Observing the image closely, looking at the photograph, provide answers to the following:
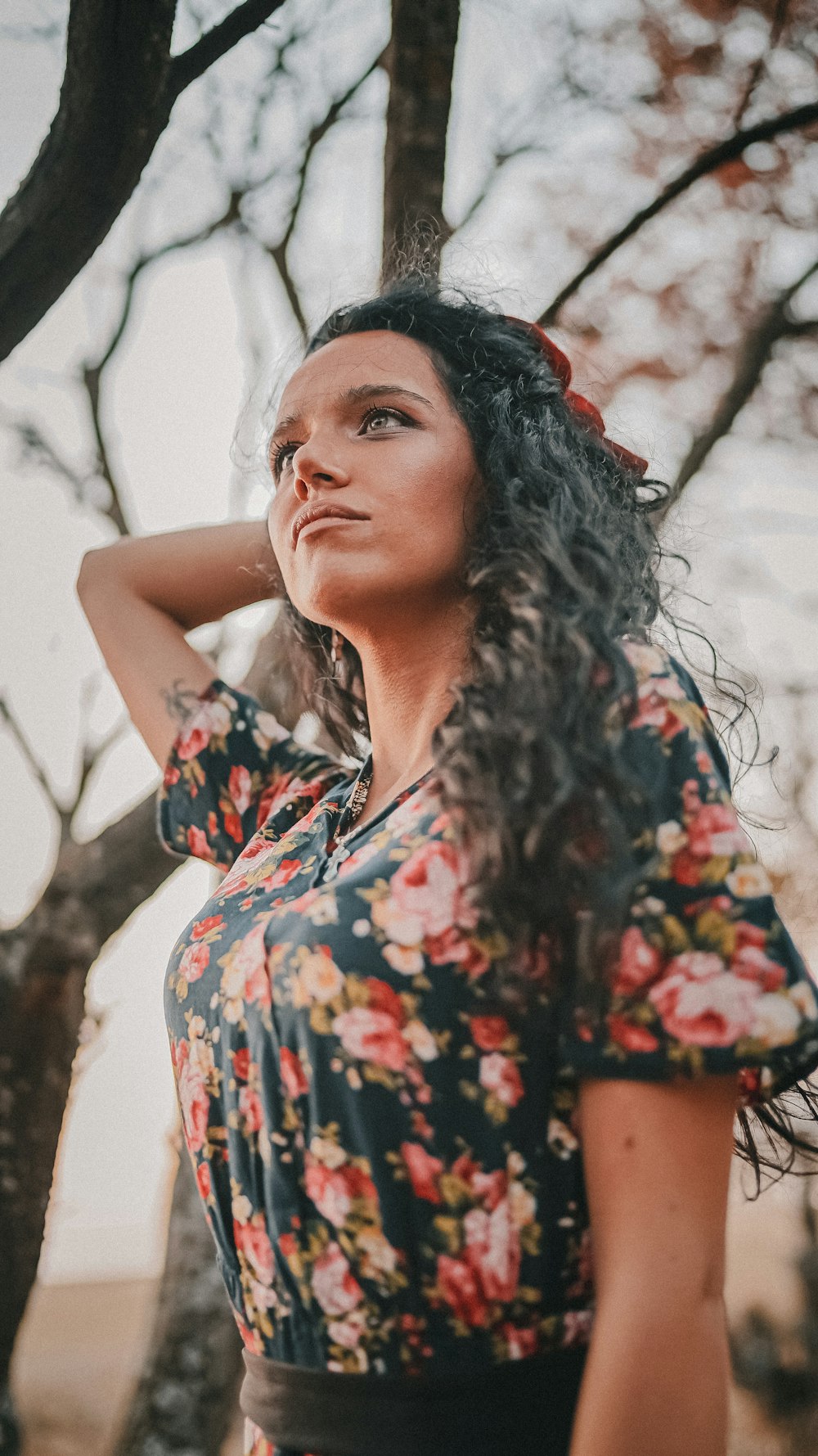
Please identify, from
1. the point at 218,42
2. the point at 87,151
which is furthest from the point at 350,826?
the point at 218,42

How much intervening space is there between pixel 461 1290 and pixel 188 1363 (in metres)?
2.25

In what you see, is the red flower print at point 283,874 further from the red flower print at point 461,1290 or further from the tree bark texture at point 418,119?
the tree bark texture at point 418,119

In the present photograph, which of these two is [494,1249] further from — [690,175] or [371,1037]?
[690,175]

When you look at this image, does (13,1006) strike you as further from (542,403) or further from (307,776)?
(542,403)

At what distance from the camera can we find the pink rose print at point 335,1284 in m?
1.10

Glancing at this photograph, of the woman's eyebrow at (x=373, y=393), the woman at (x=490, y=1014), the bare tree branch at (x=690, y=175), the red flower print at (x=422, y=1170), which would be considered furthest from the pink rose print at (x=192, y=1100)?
the bare tree branch at (x=690, y=175)

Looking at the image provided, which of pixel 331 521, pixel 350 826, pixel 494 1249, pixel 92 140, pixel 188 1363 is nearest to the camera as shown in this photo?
pixel 494 1249

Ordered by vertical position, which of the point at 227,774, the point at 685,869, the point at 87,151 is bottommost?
the point at 685,869

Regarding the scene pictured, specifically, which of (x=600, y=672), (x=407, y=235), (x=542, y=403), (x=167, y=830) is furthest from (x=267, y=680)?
(x=600, y=672)

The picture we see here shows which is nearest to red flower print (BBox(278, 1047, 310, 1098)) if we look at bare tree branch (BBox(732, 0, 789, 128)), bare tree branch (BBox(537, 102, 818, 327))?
bare tree branch (BBox(537, 102, 818, 327))

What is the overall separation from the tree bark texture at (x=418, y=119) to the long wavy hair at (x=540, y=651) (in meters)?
0.62

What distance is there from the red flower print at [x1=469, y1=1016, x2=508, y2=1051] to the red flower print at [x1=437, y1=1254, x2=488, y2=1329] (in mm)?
230

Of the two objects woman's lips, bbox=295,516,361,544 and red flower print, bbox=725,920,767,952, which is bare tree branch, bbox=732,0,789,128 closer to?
woman's lips, bbox=295,516,361,544

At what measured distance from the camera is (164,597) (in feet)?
6.73
